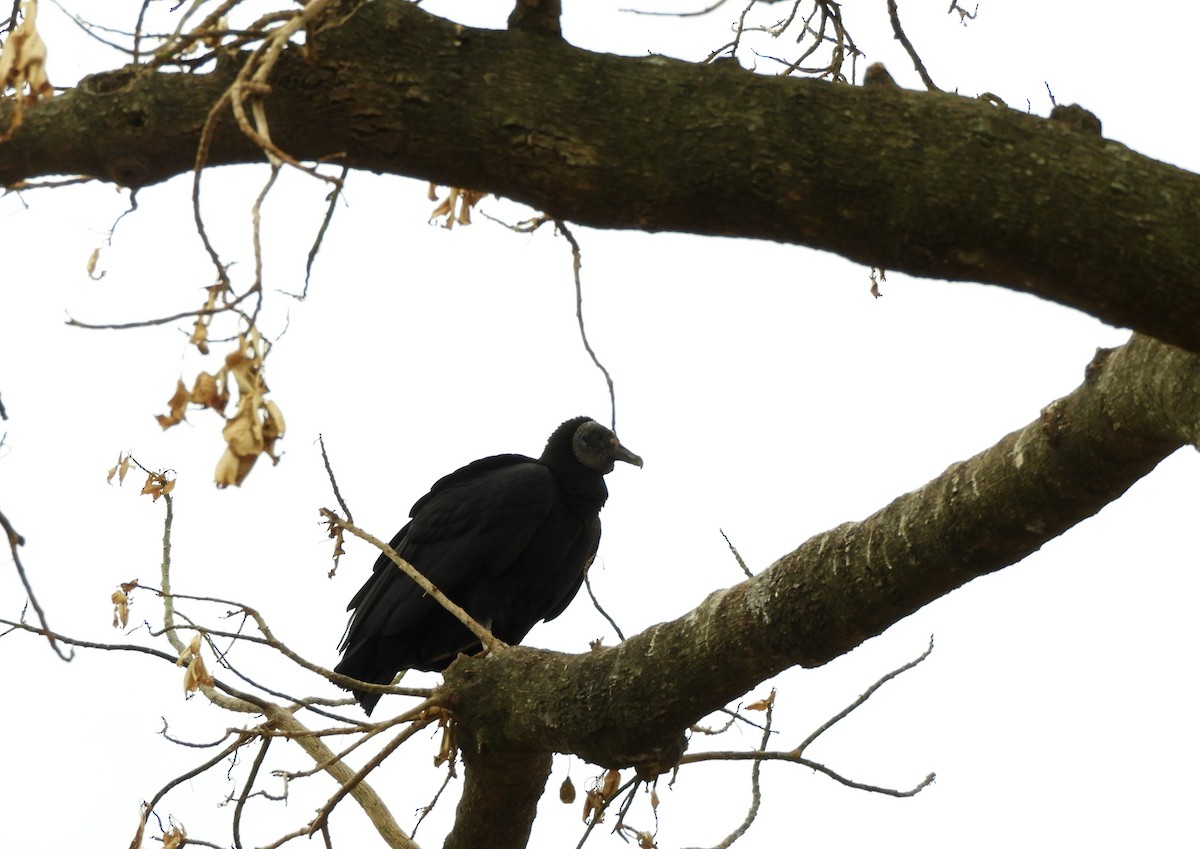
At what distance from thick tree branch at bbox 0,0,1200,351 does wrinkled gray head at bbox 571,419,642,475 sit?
141 inches

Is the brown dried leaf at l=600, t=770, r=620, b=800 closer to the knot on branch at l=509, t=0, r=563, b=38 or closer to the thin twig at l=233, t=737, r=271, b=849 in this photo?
the thin twig at l=233, t=737, r=271, b=849

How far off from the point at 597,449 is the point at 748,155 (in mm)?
3703

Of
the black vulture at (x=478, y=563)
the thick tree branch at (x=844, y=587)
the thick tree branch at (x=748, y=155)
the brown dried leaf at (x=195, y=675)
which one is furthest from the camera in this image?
the black vulture at (x=478, y=563)

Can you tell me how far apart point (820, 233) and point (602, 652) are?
1.28m

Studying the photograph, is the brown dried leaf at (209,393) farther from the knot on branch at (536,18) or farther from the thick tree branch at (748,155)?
the knot on branch at (536,18)

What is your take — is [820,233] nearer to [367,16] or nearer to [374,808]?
[367,16]

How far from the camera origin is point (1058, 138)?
157 cm

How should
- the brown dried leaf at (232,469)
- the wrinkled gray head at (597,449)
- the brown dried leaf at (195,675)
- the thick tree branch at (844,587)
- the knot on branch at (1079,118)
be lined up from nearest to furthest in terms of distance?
the brown dried leaf at (232,469) < the knot on branch at (1079,118) < the thick tree branch at (844,587) < the brown dried leaf at (195,675) < the wrinkled gray head at (597,449)

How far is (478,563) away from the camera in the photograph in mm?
4359

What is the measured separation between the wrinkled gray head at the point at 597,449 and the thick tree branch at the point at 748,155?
11.7 feet

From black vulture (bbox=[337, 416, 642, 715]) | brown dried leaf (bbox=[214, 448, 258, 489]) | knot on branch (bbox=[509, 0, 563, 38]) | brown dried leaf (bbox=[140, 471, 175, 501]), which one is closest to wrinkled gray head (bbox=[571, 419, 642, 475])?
black vulture (bbox=[337, 416, 642, 715])

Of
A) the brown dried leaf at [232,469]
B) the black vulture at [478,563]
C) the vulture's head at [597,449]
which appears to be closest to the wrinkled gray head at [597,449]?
the vulture's head at [597,449]

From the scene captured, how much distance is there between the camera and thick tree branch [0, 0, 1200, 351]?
5.01 feet

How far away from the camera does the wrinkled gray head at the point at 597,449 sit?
16.9 feet
